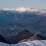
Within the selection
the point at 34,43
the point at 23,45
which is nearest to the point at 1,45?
the point at 23,45

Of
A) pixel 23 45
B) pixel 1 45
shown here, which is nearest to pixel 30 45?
pixel 23 45

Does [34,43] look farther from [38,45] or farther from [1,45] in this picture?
[1,45]

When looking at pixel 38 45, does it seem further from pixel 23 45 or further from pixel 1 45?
pixel 1 45

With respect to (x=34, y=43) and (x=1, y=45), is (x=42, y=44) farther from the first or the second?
(x=1, y=45)

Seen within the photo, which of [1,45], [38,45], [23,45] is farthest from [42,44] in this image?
[1,45]

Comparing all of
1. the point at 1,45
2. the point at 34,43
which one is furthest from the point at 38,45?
the point at 1,45

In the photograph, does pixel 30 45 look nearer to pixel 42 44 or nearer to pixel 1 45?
pixel 42 44
